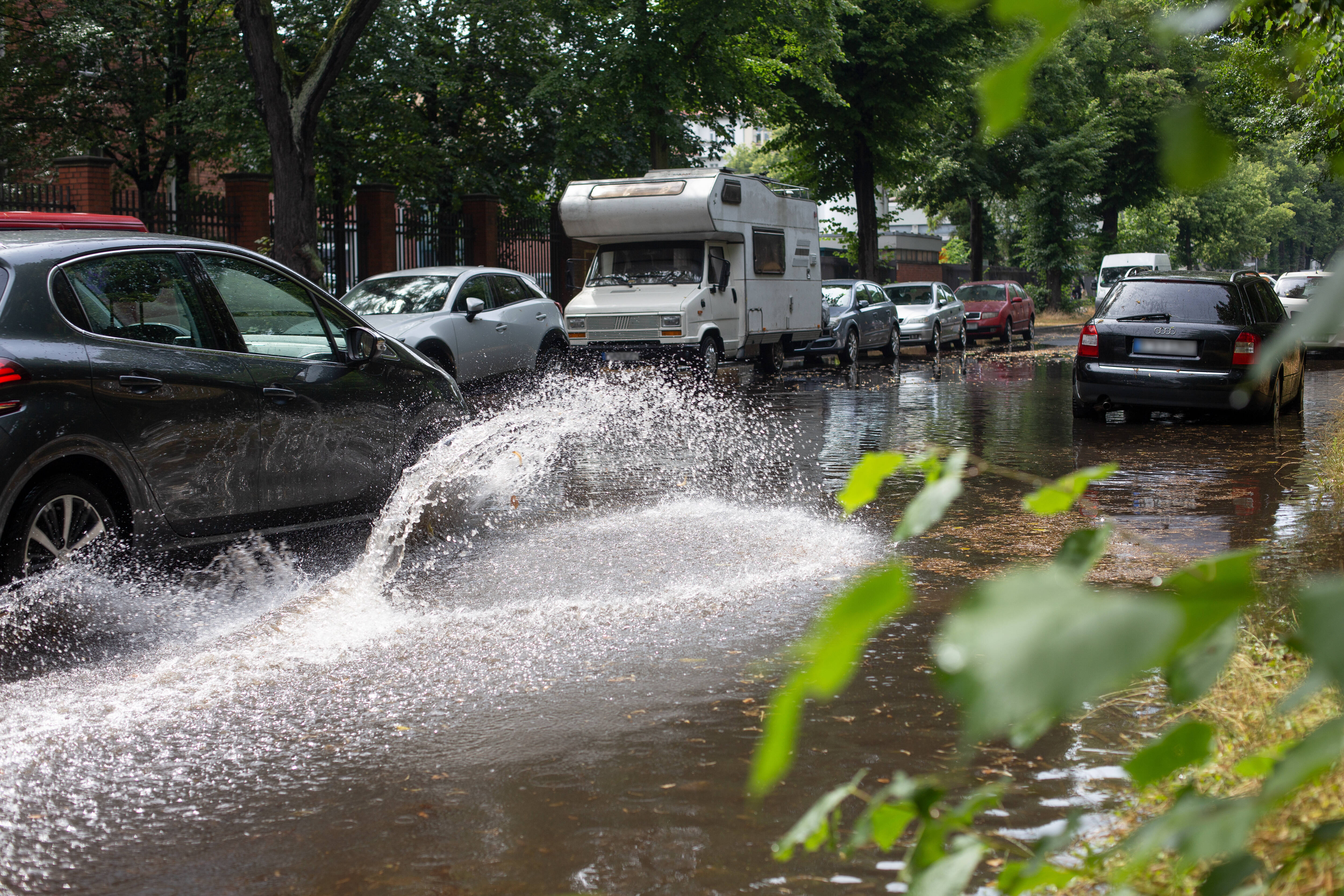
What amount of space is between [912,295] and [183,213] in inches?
692

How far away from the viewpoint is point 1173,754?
134 cm

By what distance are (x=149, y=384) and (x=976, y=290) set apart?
104 ft

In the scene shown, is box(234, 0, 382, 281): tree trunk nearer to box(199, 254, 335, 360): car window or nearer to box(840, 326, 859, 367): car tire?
box(199, 254, 335, 360): car window

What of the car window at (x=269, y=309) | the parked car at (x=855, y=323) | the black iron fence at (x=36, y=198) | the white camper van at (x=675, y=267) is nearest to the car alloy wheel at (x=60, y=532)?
the car window at (x=269, y=309)

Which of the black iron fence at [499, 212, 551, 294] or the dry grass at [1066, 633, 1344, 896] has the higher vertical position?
the black iron fence at [499, 212, 551, 294]

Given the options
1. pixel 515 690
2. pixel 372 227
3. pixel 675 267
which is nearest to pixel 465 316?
pixel 675 267

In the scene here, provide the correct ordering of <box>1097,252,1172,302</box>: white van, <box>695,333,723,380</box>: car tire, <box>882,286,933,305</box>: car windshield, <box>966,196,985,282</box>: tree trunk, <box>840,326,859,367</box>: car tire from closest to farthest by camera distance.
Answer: <box>695,333,723,380</box>: car tire
<box>840,326,859,367</box>: car tire
<box>882,286,933,305</box>: car windshield
<box>1097,252,1172,302</box>: white van
<box>966,196,985,282</box>: tree trunk

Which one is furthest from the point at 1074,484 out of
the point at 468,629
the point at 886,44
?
the point at 886,44

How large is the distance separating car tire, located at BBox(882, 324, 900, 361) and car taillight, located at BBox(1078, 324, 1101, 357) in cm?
1405

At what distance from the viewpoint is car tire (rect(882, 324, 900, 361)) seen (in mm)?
27797

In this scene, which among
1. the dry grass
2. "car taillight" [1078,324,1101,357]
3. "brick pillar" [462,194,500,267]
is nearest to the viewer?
the dry grass

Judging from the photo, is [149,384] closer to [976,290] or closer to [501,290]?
[501,290]

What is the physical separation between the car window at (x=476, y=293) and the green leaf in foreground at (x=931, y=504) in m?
14.8

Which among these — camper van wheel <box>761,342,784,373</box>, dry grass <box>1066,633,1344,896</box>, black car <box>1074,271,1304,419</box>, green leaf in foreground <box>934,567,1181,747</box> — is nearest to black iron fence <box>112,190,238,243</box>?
camper van wheel <box>761,342,784,373</box>
